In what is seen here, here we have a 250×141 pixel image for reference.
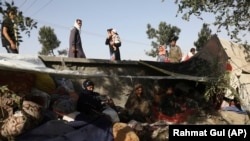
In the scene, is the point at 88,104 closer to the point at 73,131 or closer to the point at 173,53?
the point at 73,131

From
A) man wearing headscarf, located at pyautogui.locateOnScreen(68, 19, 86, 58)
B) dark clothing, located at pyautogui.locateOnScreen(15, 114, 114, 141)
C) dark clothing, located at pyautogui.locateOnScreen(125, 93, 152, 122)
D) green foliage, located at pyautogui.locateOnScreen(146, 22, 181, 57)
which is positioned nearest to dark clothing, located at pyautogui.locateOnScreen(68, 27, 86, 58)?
man wearing headscarf, located at pyautogui.locateOnScreen(68, 19, 86, 58)

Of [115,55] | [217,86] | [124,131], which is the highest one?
[115,55]

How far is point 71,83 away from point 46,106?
72.3 inches

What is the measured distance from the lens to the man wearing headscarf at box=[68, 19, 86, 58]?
32.5 feet

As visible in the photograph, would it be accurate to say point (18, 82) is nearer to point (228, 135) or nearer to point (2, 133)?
point (2, 133)

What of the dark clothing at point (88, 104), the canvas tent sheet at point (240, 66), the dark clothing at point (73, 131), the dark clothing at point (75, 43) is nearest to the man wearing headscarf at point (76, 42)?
the dark clothing at point (75, 43)

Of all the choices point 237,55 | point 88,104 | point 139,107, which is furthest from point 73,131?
point 237,55

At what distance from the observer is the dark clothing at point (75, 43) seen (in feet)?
32.5

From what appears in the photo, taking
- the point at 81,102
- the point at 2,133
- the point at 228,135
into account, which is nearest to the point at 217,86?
the point at 228,135

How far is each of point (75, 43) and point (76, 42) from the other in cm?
4

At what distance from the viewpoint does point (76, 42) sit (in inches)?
393

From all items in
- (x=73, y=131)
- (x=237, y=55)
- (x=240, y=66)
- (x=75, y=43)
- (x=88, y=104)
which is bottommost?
(x=73, y=131)

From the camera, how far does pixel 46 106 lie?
23.4 ft

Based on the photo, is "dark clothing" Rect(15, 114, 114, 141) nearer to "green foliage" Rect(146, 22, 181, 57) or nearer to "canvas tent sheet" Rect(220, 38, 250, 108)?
"canvas tent sheet" Rect(220, 38, 250, 108)
